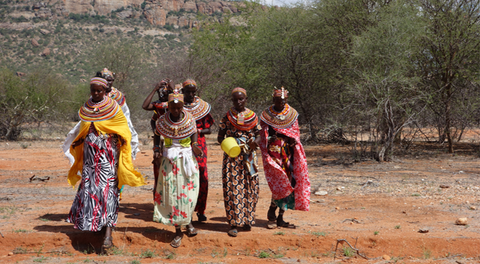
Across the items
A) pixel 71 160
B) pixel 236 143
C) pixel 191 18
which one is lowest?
pixel 71 160

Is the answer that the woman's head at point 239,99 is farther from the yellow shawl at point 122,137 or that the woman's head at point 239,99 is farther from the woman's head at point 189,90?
the yellow shawl at point 122,137

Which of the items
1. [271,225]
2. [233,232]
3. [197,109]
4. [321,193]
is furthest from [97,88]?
[321,193]

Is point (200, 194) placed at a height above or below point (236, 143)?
below

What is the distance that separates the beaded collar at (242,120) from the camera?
16.1 ft

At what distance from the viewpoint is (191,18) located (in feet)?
217

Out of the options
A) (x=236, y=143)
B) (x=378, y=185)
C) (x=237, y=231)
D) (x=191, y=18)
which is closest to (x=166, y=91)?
(x=236, y=143)

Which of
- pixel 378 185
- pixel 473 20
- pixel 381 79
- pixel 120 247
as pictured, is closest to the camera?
pixel 120 247

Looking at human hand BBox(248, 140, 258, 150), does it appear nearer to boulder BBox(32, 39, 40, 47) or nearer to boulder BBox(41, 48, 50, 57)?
boulder BBox(41, 48, 50, 57)

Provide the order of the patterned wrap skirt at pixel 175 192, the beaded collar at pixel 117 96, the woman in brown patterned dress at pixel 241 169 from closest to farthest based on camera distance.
Answer: 1. the patterned wrap skirt at pixel 175 192
2. the woman in brown patterned dress at pixel 241 169
3. the beaded collar at pixel 117 96

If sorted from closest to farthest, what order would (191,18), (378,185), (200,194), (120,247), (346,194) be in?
(120,247) → (200,194) → (346,194) → (378,185) → (191,18)

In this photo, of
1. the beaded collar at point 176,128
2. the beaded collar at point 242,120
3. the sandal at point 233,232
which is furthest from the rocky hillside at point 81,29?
the sandal at point 233,232

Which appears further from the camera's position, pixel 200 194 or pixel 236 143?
pixel 200 194

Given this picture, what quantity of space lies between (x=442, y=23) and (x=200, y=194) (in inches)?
399

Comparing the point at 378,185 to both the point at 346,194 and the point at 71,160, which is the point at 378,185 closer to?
the point at 346,194
